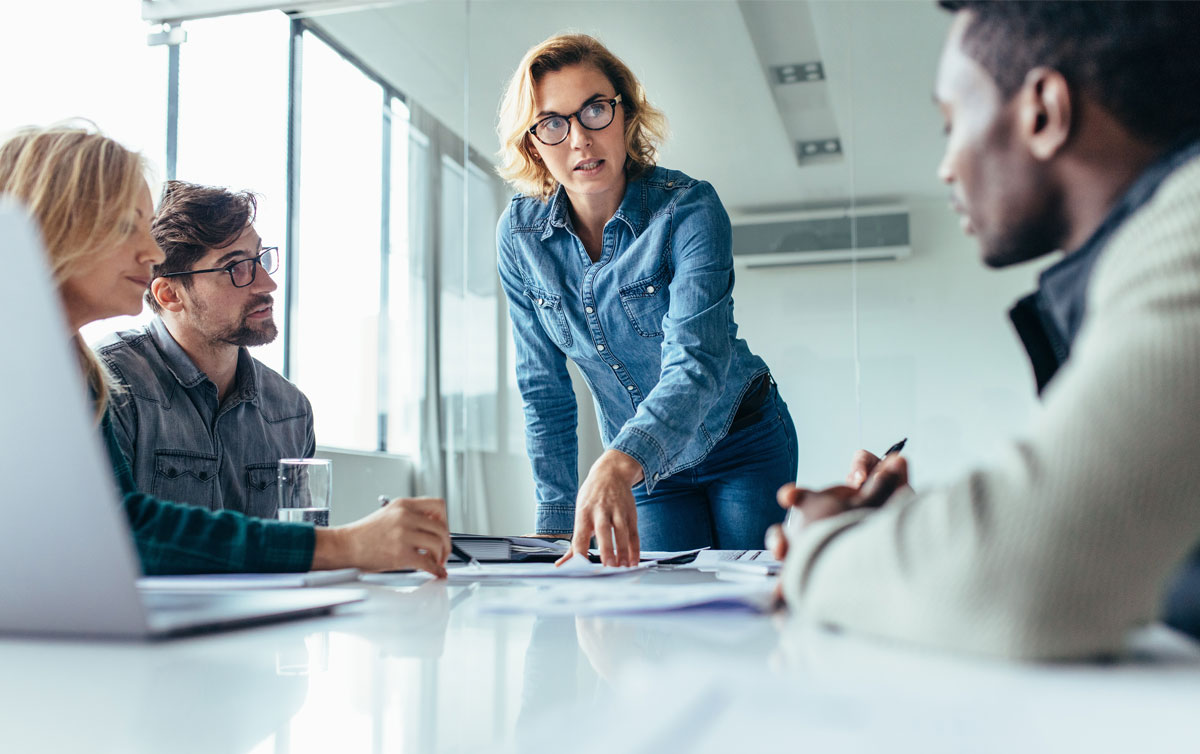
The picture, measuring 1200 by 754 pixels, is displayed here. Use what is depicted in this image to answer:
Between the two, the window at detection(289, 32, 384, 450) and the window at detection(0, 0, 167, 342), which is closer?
the window at detection(0, 0, 167, 342)

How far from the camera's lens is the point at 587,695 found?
41cm

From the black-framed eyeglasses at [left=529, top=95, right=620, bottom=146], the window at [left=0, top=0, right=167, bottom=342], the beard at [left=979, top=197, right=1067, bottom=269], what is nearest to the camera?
the beard at [left=979, top=197, right=1067, bottom=269]

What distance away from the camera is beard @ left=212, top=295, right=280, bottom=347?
75.0 inches

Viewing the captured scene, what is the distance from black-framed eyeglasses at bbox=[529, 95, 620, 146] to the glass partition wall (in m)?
1.95

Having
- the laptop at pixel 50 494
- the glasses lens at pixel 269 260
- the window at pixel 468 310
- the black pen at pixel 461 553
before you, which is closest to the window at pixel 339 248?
the window at pixel 468 310

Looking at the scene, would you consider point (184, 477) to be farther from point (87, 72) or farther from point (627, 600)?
point (87, 72)

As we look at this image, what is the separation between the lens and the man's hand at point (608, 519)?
3.51 feet

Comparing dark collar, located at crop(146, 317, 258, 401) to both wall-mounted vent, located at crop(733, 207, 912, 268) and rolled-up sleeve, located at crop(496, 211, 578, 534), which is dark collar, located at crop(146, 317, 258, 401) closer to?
rolled-up sleeve, located at crop(496, 211, 578, 534)

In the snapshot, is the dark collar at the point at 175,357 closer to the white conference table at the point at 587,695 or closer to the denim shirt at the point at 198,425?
the denim shirt at the point at 198,425

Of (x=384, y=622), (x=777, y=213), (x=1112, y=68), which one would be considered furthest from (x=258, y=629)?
(x=777, y=213)

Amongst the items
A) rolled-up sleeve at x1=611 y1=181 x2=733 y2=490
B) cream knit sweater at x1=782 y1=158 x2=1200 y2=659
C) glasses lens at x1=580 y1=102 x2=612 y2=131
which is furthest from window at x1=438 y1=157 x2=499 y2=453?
cream knit sweater at x1=782 y1=158 x2=1200 y2=659

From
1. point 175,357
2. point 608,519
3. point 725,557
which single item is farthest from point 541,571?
point 175,357

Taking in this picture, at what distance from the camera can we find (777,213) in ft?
12.7

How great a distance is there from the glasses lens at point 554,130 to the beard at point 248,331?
731 millimetres
